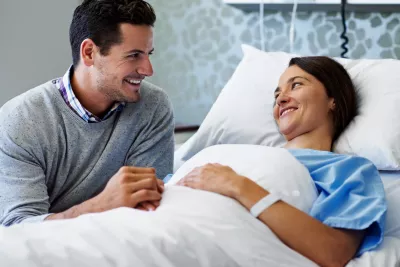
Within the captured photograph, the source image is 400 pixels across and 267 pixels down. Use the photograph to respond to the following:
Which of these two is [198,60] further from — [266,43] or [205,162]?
[205,162]

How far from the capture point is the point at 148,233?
128 cm

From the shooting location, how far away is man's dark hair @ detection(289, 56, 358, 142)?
6.40 feet

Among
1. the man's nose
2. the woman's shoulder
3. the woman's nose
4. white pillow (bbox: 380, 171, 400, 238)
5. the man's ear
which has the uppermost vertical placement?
the man's ear

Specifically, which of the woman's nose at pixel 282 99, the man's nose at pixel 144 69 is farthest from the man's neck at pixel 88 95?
the woman's nose at pixel 282 99

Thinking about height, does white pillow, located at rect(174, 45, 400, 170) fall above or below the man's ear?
below

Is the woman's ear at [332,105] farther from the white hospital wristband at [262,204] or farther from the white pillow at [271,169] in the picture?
the white hospital wristband at [262,204]

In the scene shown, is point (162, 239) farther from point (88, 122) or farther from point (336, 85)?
point (336, 85)

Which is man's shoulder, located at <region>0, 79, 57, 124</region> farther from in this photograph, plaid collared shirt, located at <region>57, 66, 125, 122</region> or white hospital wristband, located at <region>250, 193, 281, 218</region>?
white hospital wristband, located at <region>250, 193, 281, 218</region>

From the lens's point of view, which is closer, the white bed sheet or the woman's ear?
the white bed sheet

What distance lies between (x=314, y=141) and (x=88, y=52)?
0.70 m

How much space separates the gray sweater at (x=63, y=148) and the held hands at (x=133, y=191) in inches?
7.9

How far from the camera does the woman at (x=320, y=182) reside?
1.43 metres

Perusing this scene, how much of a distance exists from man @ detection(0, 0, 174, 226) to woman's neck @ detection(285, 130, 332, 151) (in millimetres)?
397

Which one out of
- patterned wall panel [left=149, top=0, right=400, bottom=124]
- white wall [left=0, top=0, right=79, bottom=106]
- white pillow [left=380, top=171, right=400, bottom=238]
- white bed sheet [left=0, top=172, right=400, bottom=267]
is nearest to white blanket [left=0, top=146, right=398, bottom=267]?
white bed sheet [left=0, top=172, right=400, bottom=267]
